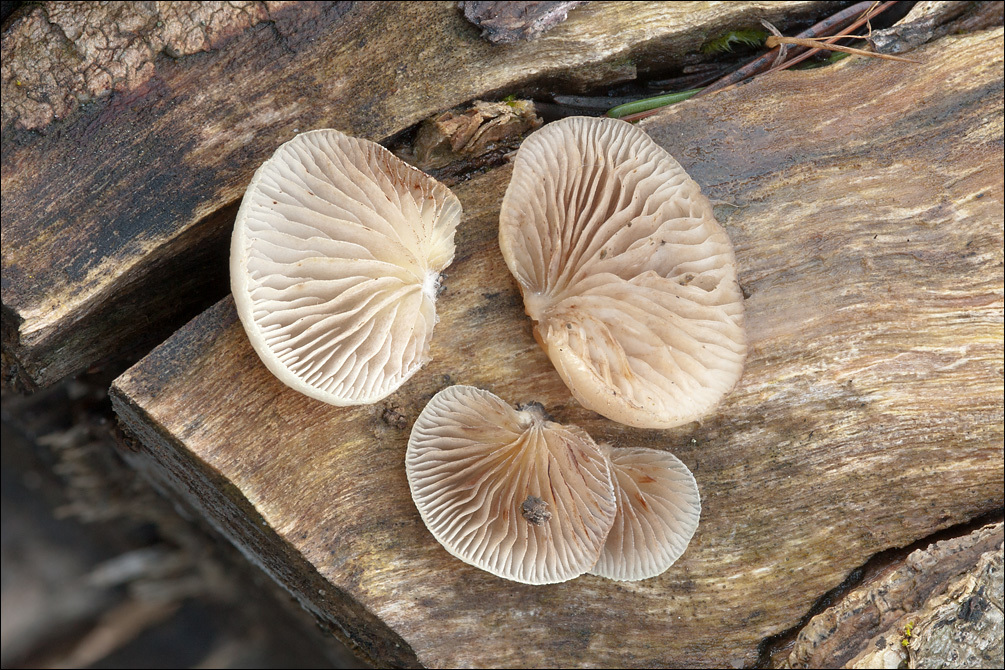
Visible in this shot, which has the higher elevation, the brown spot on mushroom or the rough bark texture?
the brown spot on mushroom

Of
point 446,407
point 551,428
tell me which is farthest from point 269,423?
point 551,428

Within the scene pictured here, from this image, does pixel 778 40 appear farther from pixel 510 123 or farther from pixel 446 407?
pixel 446 407

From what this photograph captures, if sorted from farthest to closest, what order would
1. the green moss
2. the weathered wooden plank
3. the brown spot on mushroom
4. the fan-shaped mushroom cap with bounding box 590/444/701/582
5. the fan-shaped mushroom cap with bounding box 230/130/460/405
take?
the green moss
the fan-shaped mushroom cap with bounding box 590/444/701/582
the brown spot on mushroom
the weathered wooden plank
the fan-shaped mushroom cap with bounding box 230/130/460/405

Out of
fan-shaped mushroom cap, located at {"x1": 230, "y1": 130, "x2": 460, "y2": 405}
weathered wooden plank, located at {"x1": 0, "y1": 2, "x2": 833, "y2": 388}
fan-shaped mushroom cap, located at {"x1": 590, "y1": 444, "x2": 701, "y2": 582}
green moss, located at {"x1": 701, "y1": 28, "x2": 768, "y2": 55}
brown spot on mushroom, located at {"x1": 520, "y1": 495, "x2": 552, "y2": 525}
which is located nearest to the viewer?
fan-shaped mushroom cap, located at {"x1": 230, "y1": 130, "x2": 460, "y2": 405}

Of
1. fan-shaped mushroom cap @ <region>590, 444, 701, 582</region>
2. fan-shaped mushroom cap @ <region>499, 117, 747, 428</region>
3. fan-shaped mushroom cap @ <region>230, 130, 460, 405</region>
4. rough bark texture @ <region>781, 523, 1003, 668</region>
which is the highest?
fan-shaped mushroom cap @ <region>230, 130, 460, 405</region>

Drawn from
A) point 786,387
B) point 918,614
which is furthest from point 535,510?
point 918,614

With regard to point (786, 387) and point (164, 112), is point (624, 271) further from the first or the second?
point (164, 112)

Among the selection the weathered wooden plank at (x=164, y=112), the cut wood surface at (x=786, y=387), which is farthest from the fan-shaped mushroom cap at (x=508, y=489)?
the weathered wooden plank at (x=164, y=112)

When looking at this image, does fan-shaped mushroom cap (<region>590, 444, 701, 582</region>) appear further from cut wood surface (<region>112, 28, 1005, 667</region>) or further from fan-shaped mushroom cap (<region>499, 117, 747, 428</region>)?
fan-shaped mushroom cap (<region>499, 117, 747, 428</region>)

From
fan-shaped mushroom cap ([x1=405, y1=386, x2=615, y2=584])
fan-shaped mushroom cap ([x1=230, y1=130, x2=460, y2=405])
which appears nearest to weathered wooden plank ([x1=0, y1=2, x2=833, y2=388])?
fan-shaped mushroom cap ([x1=230, y1=130, x2=460, y2=405])
